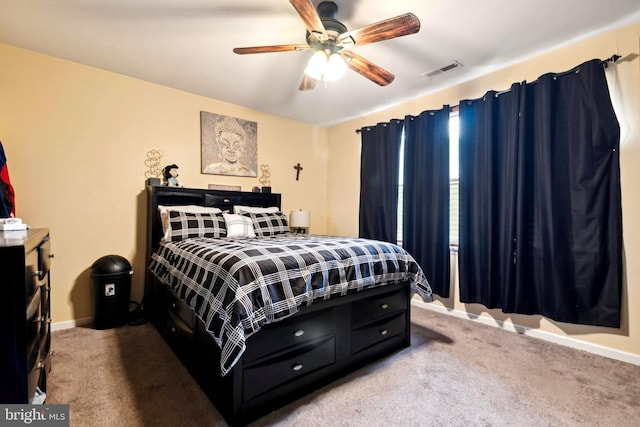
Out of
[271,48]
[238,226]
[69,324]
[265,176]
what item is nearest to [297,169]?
[265,176]

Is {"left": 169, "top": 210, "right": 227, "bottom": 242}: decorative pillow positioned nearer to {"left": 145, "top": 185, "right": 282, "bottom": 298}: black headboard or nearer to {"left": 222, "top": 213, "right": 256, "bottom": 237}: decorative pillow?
{"left": 222, "top": 213, "right": 256, "bottom": 237}: decorative pillow

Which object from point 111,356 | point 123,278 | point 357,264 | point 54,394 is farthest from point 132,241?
point 357,264

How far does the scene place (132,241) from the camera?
3008 millimetres

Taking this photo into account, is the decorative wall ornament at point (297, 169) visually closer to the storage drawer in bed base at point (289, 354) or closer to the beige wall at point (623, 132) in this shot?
the beige wall at point (623, 132)

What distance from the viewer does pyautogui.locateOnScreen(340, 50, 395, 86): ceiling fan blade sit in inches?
78.0

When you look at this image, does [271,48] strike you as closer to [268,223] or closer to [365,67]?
[365,67]

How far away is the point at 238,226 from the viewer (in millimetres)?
2945

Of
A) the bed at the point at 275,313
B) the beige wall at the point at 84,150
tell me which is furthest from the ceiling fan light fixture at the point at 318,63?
the beige wall at the point at 84,150

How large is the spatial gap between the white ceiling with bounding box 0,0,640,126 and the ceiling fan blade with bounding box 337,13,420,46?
0.30 metres

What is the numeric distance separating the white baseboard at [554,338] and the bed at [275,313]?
3.27 ft

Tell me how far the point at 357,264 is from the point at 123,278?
2267 mm

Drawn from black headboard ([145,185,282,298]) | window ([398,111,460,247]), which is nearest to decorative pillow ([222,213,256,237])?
black headboard ([145,185,282,298])

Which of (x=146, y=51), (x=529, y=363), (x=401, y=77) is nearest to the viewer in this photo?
(x=529, y=363)

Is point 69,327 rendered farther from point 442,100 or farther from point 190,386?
point 442,100
